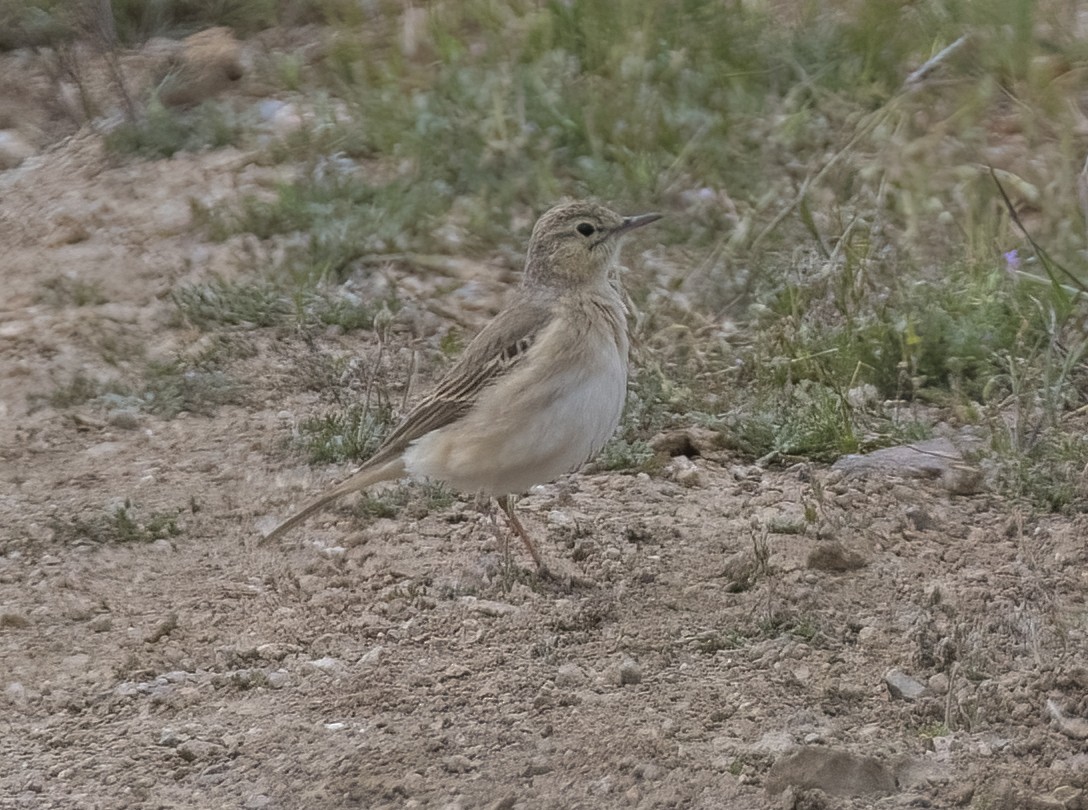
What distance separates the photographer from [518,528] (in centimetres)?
582

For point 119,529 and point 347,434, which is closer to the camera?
point 119,529

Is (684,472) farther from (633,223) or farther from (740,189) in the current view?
(740,189)

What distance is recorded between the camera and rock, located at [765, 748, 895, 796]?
4195mm

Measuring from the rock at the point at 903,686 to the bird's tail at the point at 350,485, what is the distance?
1911 millimetres

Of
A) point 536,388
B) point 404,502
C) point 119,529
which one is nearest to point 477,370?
point 536,388

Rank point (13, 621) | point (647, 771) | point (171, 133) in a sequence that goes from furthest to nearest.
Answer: point (171, 133)
point (13, 621)
point (647, 771)

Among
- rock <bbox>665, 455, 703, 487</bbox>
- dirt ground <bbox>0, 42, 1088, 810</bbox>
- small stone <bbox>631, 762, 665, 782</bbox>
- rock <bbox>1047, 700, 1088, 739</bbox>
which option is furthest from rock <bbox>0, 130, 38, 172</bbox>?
rock <bbox>1047, 700, 1088, 739</bbox>

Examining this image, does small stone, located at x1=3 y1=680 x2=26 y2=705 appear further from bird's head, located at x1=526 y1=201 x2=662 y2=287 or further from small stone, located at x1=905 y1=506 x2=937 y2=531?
small stone, located at x1=905 y1=506 x2=937 y2=531

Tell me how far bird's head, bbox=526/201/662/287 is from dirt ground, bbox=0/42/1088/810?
34.9 inches

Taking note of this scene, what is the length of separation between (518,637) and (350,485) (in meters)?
0.91

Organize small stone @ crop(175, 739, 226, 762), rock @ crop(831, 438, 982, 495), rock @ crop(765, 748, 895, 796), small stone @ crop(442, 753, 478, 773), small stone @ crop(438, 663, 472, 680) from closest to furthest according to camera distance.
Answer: rock @ crop(765, 748, 895, 796)
small stone @ crop(442, 753, 478, 773)
small stone @ crop(175, 739, 226, 762)
small stone @ crop(438, 663, 472, 680)
rock @ crop(831, 438, 982, 495)

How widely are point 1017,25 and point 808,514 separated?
13.4ft

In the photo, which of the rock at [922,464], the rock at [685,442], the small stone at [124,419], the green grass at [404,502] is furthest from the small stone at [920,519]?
the small stone at [124,419]

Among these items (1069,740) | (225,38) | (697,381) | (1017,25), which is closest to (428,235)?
(697,381)
